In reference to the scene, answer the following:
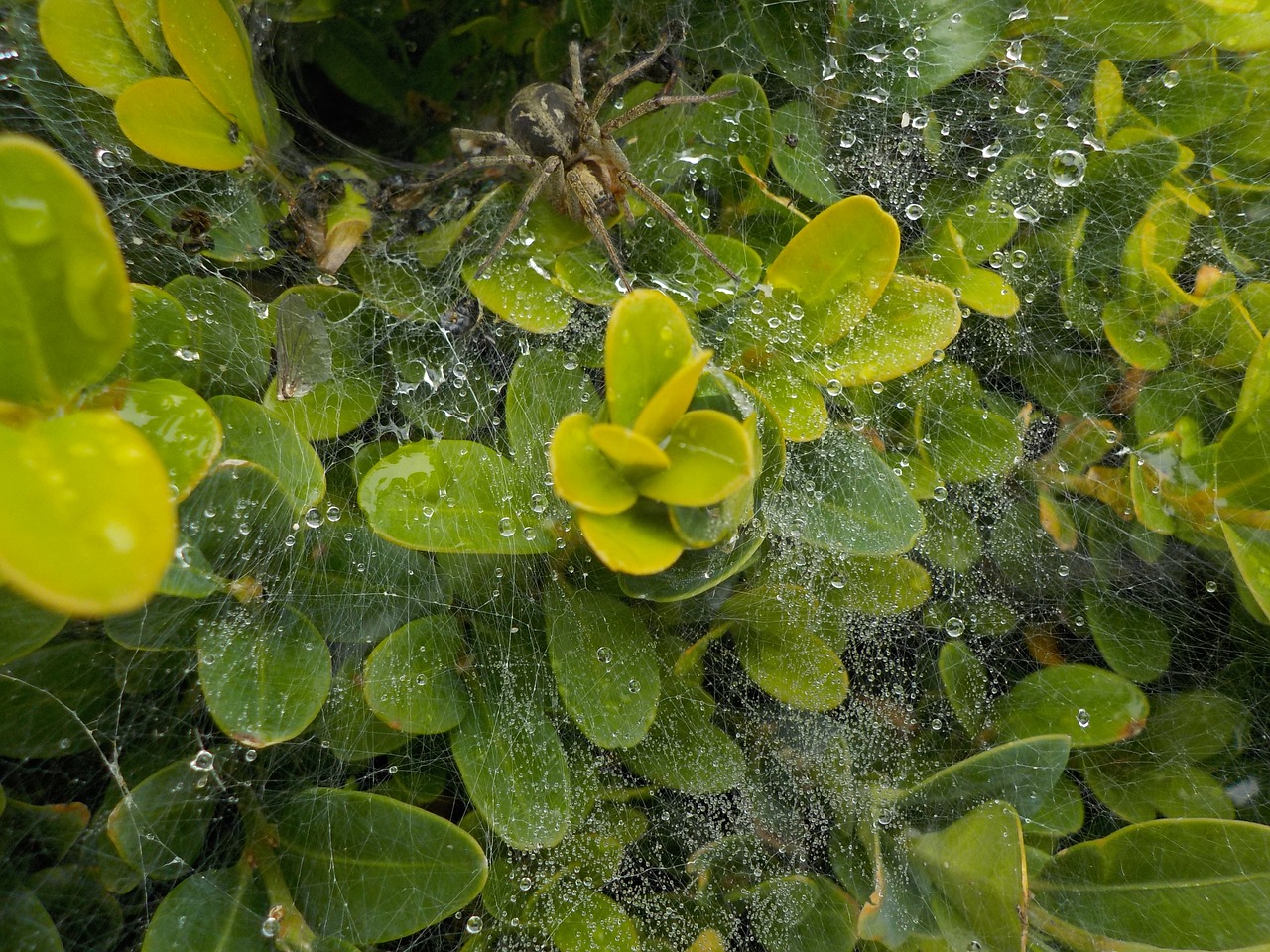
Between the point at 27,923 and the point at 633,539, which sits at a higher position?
the point at 633,539

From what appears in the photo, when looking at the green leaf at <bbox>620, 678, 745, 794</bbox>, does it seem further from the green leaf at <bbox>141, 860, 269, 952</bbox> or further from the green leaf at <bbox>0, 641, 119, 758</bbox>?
the green leaf at <bbox>0, 641, 119, 758</bbox>

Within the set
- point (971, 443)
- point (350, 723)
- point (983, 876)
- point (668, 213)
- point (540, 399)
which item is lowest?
point (983, 876)

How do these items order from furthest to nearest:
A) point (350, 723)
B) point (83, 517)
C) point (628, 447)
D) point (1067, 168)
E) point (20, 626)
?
point (1067, 168) → point (350, 723) → point (20, 626) → point (628, 447) → point (83, 517)

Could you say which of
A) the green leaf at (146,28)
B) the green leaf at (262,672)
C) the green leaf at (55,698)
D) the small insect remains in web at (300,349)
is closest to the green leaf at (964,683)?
the green leaf at (262,672)

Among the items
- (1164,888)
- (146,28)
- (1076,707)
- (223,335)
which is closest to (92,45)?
(146,28)

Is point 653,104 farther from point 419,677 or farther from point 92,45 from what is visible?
point 419,677

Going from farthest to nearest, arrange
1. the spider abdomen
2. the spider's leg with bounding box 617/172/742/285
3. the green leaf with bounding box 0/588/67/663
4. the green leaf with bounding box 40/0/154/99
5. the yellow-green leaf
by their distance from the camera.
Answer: the spider abdomen < the spider's leg with bounding box 617/172/742/285 < the green leaf with bounding box 40/0/154/99 < the green leaf with bounding box 0/588/67/663 < the yellow-green leaf

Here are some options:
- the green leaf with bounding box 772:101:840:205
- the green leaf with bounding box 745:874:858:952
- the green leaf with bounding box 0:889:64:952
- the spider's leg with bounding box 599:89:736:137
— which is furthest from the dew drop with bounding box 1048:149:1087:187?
the green leaf with bounding box 0:889:64:952
